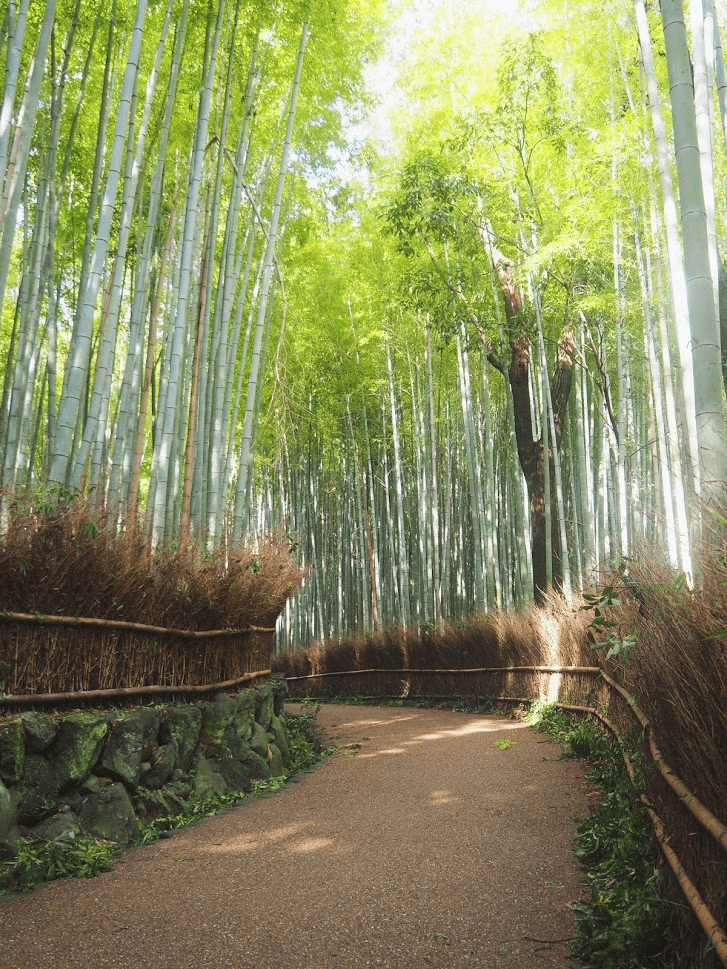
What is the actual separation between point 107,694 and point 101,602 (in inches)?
15.6

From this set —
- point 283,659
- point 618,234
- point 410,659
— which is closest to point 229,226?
point 618,234

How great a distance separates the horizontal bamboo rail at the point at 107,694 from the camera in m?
2.87

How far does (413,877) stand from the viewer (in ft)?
8.42

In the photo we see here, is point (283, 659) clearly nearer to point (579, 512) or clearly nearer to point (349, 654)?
point (349, 654)

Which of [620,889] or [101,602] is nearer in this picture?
[620,889]

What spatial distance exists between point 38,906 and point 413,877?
1176mm

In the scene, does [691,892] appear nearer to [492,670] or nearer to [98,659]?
[98,659]

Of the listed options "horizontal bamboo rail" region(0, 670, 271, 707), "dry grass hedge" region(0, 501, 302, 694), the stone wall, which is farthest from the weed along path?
"dry grass hedge" region(0, 501, 302, 694)

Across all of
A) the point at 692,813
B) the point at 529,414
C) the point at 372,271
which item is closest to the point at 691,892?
the point at 692,813

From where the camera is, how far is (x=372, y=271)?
9500 millimetres

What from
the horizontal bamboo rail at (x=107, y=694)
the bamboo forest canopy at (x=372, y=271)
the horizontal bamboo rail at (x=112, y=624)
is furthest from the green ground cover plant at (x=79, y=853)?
the bamboo forest canopy at (x=372, y=271)

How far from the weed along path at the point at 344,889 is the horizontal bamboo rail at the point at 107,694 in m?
0.65

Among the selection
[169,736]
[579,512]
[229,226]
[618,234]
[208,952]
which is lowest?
[208,952]

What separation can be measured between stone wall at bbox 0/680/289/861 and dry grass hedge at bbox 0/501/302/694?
0.60ft
